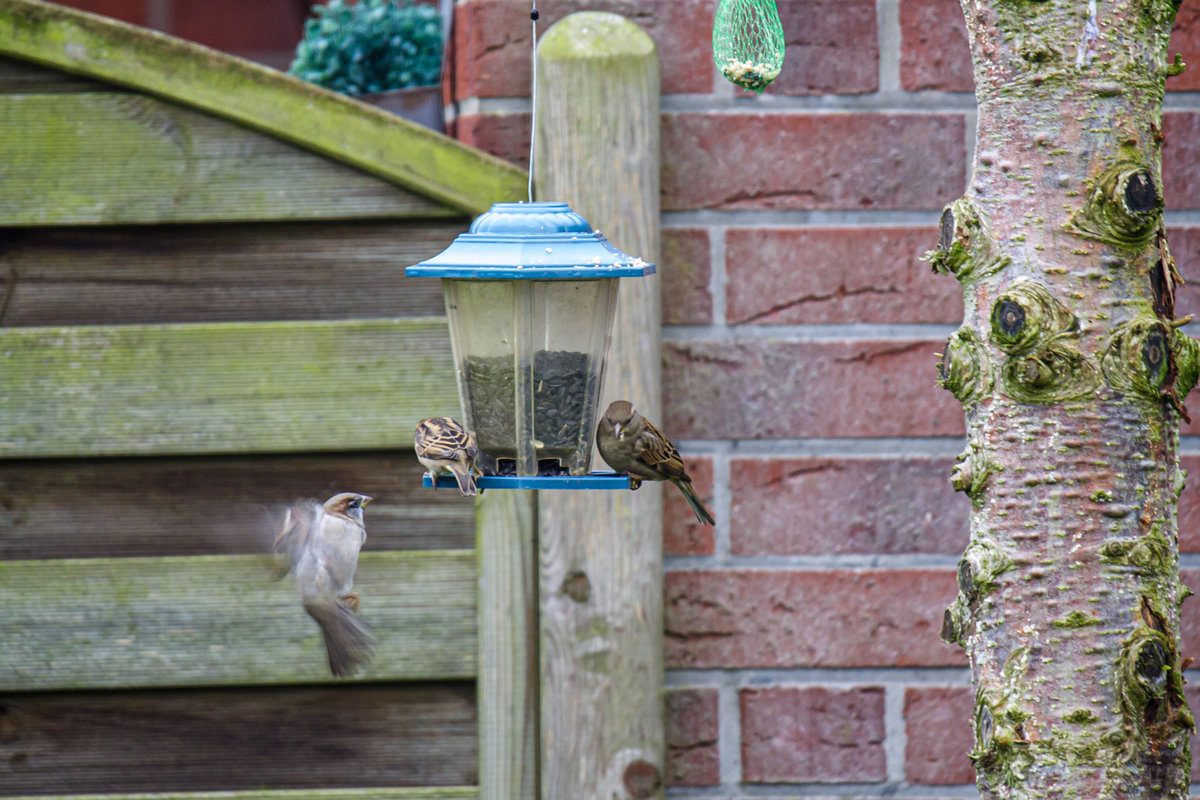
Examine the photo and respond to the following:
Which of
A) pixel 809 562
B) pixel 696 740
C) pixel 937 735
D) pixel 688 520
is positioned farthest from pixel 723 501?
pixel 937 735

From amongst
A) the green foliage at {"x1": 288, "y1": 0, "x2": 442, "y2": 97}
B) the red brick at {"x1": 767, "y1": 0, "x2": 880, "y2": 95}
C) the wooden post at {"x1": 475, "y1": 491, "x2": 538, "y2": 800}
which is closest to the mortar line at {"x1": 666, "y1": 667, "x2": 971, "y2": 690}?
the wooden post at {"x1": 475, "y1": 491, "x2": 538, "y2": 800}

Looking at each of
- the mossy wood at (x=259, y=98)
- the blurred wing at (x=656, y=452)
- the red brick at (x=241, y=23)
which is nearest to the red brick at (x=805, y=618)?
the blurred wing at (x=656, y=452)

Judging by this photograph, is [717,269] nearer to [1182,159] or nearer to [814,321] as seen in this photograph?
[814,321]

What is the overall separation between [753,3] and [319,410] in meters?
0.88

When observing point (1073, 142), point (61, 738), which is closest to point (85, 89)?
point (61, 738)

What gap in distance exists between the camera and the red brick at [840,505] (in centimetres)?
198

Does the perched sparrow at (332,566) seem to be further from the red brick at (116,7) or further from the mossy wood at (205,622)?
the red brick at (116,7)

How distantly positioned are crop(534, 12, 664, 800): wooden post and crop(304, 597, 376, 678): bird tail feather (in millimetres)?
271

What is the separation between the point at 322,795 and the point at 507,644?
0.37 meters

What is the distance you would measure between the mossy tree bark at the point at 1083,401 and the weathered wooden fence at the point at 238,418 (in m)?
0.77

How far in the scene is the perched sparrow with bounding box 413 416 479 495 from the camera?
156 cm

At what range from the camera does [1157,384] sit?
3.85ft

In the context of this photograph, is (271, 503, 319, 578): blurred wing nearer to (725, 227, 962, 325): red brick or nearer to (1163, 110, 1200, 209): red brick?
(725, 227, 962, 325): red brick

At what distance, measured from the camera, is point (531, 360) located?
5.48ft
